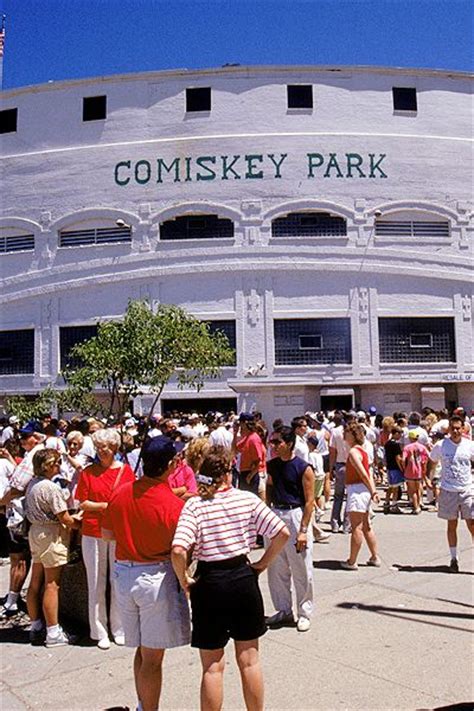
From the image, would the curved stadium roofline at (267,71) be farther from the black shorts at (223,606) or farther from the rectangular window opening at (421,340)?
the black shorts at (223,606)

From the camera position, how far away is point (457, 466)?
316 inches

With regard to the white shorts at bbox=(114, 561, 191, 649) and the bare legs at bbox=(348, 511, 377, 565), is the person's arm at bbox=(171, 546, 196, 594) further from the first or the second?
the bare legs at bbox=(348, 511, 377, 565)

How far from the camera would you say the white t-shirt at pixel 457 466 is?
7979mm

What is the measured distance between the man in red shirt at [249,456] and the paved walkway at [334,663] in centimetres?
261

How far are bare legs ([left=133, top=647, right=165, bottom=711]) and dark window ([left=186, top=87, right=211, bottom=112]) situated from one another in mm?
30588

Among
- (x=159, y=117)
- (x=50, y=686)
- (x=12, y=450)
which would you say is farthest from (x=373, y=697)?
(x=159, y=117)

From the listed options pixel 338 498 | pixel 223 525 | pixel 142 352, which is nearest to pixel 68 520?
pixel 223 525

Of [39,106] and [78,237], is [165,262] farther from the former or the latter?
[39,106]

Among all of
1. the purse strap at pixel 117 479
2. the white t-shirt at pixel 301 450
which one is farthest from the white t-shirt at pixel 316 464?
the purse strap at pixel 117 479

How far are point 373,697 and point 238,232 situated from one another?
27.1 metres

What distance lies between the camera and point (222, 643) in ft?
13.2

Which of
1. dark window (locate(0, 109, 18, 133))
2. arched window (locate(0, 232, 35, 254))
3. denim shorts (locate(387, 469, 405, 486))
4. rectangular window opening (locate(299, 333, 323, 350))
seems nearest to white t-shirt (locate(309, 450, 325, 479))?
denim shorts (locate(387, 469, 405, 486))

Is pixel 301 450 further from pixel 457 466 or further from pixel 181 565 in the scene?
pixel 181 565

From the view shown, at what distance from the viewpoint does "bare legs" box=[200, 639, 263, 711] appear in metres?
3.98
